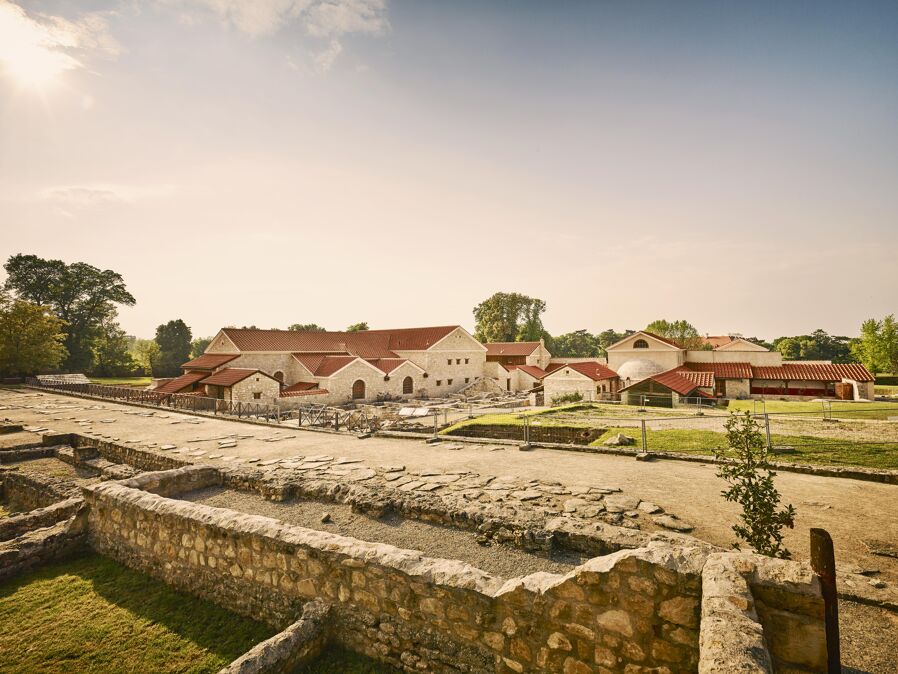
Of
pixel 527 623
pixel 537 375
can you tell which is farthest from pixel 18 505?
pixel 537 375

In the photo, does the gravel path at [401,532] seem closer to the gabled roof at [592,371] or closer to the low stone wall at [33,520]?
the low stone wall at [33,520]

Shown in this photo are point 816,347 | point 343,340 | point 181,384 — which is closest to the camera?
point 181,384

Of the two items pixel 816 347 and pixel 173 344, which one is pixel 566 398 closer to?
pixel 173 344

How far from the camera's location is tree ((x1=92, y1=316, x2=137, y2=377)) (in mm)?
65188

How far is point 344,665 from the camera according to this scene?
204 inches

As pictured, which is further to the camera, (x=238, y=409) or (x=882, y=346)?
(x=882, y=346)

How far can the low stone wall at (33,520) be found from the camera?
9031mm

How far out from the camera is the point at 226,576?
21.3 ft

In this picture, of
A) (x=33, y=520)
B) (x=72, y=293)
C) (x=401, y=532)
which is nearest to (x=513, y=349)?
(x=401, y=532)

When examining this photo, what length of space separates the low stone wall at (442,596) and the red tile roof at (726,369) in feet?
132

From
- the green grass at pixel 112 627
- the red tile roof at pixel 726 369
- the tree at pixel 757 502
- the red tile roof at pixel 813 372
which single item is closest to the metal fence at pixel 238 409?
the green grass at pixel 112 627

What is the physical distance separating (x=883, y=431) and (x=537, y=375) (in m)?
39.4

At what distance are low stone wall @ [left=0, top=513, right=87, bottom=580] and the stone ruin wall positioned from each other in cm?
348

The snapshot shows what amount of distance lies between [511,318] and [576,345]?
39.3 meters
